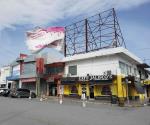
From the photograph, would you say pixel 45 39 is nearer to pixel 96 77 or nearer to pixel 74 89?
pixel 74 89

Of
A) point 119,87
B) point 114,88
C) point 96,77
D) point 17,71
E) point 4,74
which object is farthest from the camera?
point 4,74

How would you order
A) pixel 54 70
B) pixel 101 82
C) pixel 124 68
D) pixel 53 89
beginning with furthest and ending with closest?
pixel 53 89
pixel 54 70
pixel 124 68
pixel 101 82

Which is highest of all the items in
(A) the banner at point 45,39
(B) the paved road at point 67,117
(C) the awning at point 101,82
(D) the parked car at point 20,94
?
(A) the banner at point 45,39

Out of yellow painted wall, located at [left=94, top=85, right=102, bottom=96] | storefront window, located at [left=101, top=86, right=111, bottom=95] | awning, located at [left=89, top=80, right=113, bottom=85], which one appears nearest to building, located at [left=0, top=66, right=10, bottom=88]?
yellow painted wall, located at [left=94, top=85, right=102, bottom=96]

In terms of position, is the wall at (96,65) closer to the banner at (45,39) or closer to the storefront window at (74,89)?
the storefront window at (74,89)

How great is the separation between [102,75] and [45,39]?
14767 millimetres

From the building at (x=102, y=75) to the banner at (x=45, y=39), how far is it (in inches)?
157

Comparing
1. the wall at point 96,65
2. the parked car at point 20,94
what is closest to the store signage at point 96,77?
the wall at point 96,65

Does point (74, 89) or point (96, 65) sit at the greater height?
point (96, 65)

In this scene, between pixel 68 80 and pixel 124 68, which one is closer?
pixel 124 68

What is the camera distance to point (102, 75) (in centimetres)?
3688

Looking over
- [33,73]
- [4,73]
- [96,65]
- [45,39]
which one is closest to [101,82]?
[96,65]

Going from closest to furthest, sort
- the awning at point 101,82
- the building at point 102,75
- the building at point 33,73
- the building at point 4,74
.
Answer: the awning at point 101,82 < the building at point 102,75 < the building at point 33,73 < the building at point 4,74

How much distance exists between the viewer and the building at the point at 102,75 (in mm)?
36750
